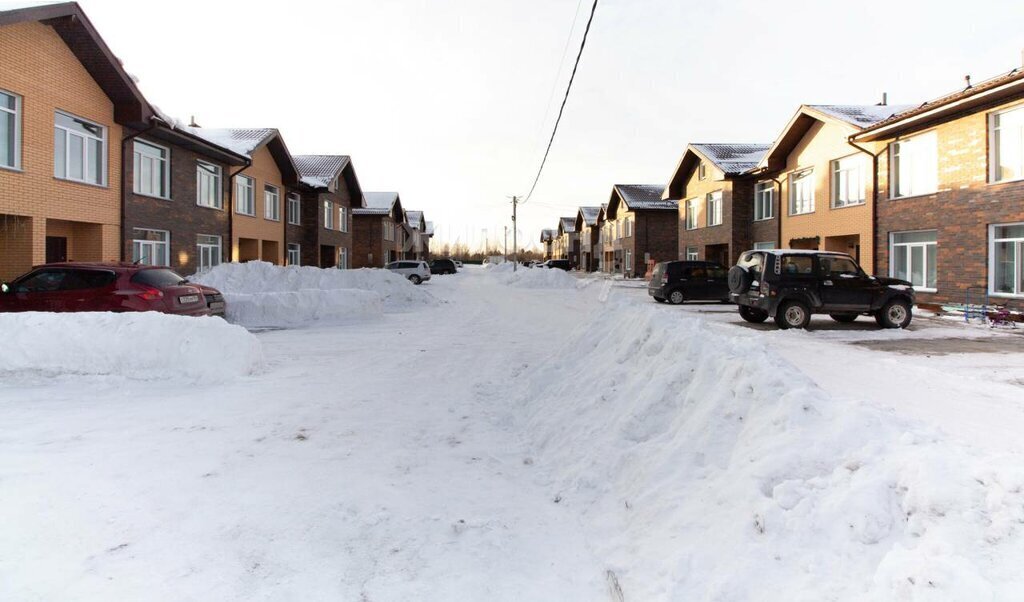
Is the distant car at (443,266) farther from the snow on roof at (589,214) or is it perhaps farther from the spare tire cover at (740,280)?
the spare tire cover at (740,280)

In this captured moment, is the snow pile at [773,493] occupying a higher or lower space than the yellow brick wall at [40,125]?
lower

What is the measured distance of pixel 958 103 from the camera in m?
16.0

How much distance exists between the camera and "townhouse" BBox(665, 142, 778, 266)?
3017cm

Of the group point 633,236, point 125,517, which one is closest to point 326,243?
point 633,236

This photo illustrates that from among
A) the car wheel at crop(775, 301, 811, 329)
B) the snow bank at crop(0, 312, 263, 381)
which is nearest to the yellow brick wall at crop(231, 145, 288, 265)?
the snow bank at crop(0, 312, 263, 381)

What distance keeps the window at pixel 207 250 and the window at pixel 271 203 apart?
4.84 metres

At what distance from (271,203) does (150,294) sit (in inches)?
779

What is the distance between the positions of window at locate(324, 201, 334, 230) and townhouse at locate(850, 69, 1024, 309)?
27.6m

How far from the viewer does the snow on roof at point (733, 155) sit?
30844mm

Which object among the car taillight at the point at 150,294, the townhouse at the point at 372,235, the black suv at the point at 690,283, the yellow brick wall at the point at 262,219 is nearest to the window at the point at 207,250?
the yellow brick wall at the point at 262,219

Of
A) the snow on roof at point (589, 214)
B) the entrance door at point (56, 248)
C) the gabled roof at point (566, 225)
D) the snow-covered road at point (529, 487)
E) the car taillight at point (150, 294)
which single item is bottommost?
the snow-covered road at point (529, 487)

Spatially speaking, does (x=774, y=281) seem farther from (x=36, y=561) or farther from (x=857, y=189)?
(x=36, y=561)

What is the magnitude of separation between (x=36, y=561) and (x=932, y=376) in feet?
32.3

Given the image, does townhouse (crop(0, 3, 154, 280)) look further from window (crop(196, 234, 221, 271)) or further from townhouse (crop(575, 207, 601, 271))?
townhouse (crop(575, 207, 601, 271))
